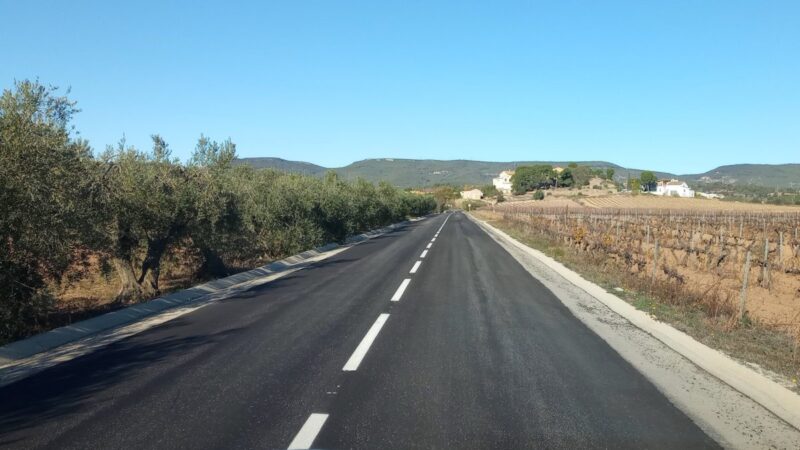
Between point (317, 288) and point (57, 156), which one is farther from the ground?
point (57, 156)

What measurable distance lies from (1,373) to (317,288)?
764 centimetres

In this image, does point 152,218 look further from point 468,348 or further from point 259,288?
point 468,348

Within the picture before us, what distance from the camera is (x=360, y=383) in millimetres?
6371

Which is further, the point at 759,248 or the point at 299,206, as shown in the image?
the point at 299,206

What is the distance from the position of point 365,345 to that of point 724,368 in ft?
14.8

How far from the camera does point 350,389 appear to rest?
6.15 metres

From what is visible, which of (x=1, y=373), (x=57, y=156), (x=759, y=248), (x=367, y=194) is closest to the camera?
(x=1, y=373)

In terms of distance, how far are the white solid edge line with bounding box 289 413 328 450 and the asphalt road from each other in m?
0.02

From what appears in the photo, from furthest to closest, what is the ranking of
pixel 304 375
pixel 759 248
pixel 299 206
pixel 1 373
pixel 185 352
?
1. pixel 299 206
2. pixel 759 248
3. pixel 185 352
4. pixel 1 373
5. pixel 304 375

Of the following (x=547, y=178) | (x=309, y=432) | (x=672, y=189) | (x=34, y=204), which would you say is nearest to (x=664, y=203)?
(x=672, y=189)

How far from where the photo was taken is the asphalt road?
495 cm

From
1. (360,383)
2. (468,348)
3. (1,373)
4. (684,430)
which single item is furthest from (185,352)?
(684,430)

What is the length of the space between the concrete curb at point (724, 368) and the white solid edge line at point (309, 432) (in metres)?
4.27

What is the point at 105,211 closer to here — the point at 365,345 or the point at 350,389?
the point at 365,345
